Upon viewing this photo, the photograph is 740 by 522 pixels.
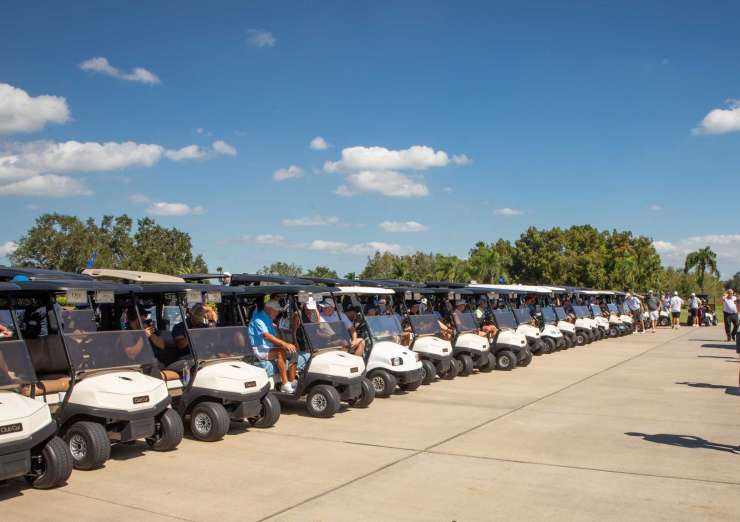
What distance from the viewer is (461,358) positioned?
13.4m

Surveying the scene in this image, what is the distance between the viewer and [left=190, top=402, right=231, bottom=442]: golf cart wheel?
7523 millimetres

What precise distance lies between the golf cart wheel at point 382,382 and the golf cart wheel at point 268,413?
250 centimetres

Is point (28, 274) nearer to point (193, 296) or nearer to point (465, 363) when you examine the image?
point (193, 296)

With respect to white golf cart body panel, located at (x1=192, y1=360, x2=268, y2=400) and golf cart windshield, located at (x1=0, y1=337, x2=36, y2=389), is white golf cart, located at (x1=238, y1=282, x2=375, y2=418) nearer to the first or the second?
white golf cart body panel, located at (x1=192, y1=360, x2=268, y2=400)

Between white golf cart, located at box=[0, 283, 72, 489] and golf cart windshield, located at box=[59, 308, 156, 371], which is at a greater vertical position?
golf cart windshield, located at box=[59, 308, 156, 371]

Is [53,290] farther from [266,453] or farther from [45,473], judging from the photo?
[266,453]

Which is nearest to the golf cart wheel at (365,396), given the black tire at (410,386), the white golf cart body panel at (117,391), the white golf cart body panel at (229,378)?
the black tire at (410,386)

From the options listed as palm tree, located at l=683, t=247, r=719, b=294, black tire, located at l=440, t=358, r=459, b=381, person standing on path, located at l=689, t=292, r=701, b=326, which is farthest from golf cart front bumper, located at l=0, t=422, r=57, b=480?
palm tree, located at l=683, t=247, r=719, b=294

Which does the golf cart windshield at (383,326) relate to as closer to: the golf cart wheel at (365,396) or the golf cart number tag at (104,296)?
the golf cart wheel at (365,396)

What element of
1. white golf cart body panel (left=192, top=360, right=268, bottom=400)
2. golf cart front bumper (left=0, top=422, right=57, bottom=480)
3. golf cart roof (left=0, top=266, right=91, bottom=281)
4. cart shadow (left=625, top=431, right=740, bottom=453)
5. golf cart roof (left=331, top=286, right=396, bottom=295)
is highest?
golf cart roof (left=0, top=266, right=91, bottom=281)

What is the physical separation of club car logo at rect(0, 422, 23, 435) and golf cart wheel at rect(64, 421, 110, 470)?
94 cm

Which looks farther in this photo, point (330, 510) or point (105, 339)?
point (105, 339)

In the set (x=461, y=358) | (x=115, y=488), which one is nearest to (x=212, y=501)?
(x=115, y=488)

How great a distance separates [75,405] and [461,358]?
8292 mm
